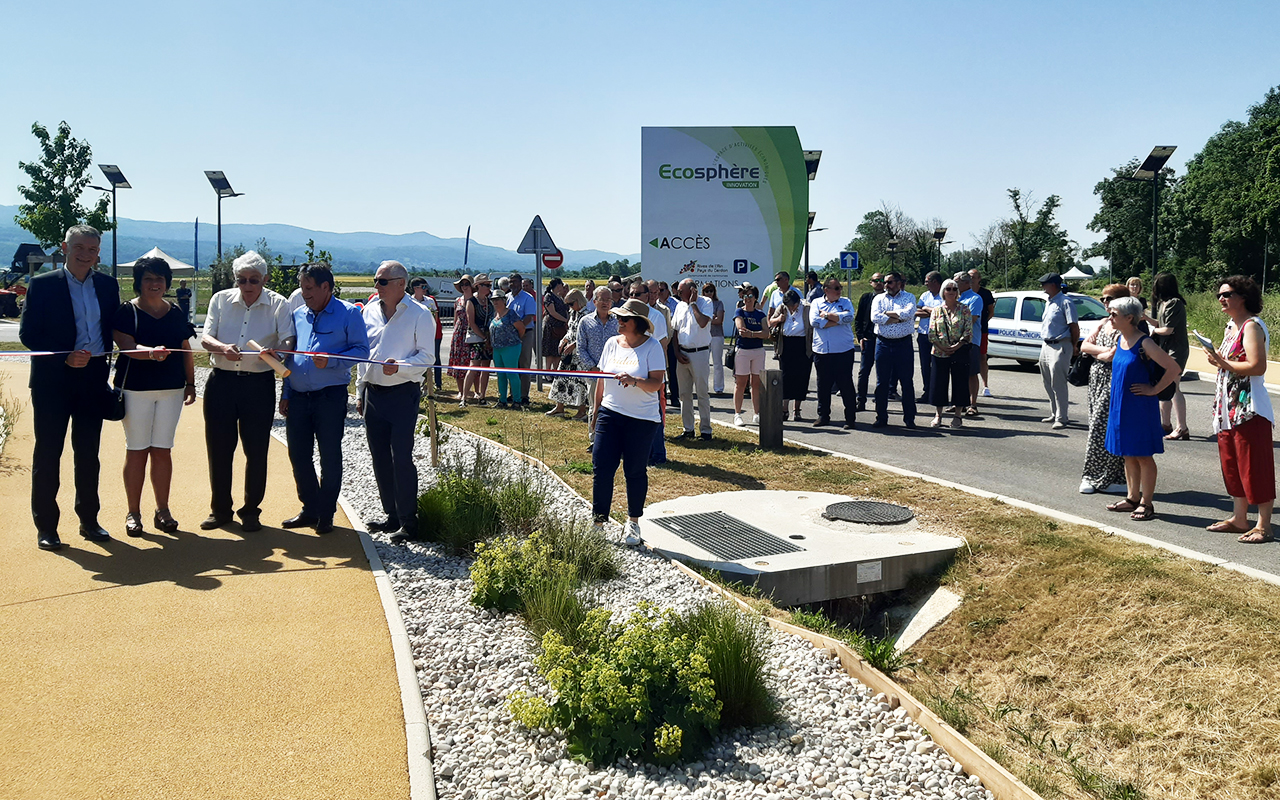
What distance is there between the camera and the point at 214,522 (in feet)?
24.0

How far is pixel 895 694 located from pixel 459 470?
4107mm

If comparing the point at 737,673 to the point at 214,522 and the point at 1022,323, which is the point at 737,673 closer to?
the point at 214,522

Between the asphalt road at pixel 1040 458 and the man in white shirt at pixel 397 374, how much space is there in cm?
512

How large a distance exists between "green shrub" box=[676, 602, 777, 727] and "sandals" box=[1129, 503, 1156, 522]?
168 inches

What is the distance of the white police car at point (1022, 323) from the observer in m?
20.0

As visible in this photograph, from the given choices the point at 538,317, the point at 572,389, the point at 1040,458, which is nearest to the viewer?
the point at 1040,458

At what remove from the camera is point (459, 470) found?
7730 millimetres

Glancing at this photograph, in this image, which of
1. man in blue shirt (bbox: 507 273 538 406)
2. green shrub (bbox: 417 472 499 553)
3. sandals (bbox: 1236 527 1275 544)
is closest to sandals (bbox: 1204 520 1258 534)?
sandals (bbox: 1236 527 1275 544)

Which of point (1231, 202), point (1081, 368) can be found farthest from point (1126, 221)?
point (1081, 368)

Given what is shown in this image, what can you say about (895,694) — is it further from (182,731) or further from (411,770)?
(182,731)

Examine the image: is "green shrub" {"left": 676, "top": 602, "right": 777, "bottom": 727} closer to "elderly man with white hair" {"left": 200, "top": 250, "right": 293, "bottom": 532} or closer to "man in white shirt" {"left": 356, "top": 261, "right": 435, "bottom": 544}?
"man in white shirt" {"left": 356, "top": 261, "right": 435, "bottom": 544}

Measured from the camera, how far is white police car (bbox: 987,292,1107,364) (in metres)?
20.0

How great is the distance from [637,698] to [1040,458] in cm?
763

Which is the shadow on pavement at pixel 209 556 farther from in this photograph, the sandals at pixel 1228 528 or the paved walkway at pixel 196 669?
the sandals at pixel 1228 528
